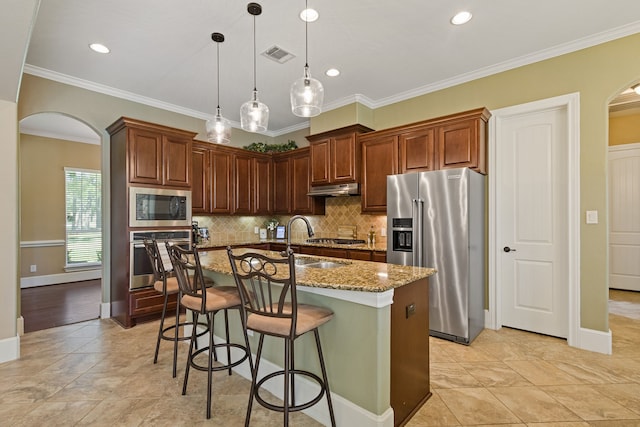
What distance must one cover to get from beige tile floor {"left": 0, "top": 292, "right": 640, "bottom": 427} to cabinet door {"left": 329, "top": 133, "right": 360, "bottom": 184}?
93.9 inches

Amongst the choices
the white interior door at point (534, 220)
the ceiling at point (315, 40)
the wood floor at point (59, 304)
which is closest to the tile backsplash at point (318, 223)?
the white interior door at point (534, 220)

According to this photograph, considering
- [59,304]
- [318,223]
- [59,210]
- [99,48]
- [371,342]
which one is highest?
[99,48]

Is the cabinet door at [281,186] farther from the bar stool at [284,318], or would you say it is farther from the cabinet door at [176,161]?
the bar stool at [284,318]

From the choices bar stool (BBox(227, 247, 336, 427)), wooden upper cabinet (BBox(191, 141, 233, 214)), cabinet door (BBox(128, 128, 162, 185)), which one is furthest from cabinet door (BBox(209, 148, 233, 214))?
bar stool (BBox(227, 247, 336, 427))

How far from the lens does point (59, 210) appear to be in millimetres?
6383

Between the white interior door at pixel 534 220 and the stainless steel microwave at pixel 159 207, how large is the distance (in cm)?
382

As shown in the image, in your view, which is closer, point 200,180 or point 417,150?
point 417,150

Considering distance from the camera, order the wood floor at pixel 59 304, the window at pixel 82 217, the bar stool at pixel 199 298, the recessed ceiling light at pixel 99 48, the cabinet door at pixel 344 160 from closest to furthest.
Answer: the bar stool at pixel 199 298
the recessed ceiling light at pixel 99 48
the wood floor at pixel 59 304
the cabinet door at pixel 344 160
the window at pixel 82 217

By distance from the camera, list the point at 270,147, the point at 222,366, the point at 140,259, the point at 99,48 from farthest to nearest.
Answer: the point at 270,147 < the point at 140,259 < the point at 99,48 < the point at 222,366

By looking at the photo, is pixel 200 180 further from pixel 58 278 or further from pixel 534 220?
pixel 534 220

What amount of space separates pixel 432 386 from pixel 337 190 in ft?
9.25

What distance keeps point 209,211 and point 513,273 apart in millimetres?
4100

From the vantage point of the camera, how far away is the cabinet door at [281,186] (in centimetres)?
551

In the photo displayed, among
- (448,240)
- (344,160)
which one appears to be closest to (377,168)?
(344,160)
